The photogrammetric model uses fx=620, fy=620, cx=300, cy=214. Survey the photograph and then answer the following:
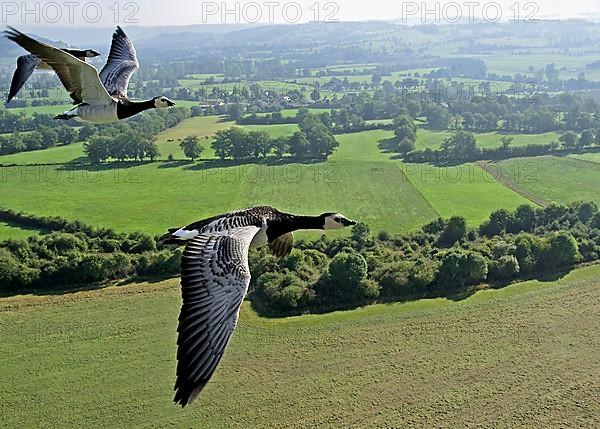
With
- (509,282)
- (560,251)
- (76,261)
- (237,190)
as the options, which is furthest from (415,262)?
(237,190)

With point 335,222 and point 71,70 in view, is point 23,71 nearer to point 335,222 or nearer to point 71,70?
point 71,70

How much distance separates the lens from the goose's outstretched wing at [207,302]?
6.27 metres

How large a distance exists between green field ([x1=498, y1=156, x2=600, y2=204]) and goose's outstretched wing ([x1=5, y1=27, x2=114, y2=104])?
5767cm

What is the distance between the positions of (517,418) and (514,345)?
658cm

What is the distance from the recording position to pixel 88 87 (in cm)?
1157

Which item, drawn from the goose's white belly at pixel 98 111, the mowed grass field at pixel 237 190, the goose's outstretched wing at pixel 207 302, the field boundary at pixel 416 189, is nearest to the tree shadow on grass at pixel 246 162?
the mowed grass field at pixel 237 190

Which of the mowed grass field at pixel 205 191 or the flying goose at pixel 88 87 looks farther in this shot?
the mowed grass field at pixel 205 191

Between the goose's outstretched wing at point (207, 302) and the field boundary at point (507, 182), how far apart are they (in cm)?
5768

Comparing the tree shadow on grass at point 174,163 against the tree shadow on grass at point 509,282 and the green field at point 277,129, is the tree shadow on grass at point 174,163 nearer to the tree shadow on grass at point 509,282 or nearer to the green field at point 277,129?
the green field at point 277,129

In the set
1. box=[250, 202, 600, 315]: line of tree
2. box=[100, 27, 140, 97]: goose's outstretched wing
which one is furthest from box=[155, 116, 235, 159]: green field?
box=[100, 27, 140, 97]: goose's outstretched wing

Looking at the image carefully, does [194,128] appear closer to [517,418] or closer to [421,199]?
[421,199]

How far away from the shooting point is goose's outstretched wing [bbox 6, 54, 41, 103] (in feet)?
41.5

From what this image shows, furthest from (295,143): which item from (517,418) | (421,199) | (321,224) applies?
(321,224)

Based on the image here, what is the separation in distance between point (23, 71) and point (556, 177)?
6761 centimetres
